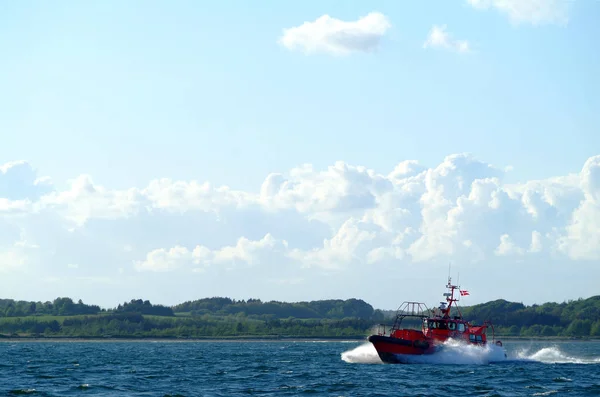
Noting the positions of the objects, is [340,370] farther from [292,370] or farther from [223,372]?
[223,372]

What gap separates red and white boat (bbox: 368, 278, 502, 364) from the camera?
87375mm

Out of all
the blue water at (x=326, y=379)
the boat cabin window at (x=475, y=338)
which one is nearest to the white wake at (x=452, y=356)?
the blue water at (x=326, y=379)

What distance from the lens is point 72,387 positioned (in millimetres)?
66500

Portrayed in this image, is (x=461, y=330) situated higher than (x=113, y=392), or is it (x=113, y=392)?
(x=461, y=330)

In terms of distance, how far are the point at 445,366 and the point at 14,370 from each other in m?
43.0

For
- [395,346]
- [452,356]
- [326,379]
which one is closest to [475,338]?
[452,356]

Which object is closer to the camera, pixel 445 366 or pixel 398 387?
pixel 398 387

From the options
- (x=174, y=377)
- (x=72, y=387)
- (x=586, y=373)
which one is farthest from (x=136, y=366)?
(x=586, y=373)

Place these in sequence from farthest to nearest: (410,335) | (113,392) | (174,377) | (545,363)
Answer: (545,363), (410,335), (174,377), (113,392)

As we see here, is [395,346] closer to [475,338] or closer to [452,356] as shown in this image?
[452,356]

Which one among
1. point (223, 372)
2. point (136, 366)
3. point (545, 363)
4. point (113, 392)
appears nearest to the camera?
point (113, 392)

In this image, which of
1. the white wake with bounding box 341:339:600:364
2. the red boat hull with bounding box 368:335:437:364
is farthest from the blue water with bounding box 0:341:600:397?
the red boat hull with bounding box 368:335:437:364

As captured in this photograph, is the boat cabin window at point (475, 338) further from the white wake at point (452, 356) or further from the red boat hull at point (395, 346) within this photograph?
the red boat hull at point (395, 346)

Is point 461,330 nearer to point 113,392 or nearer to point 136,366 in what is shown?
point 136,366
